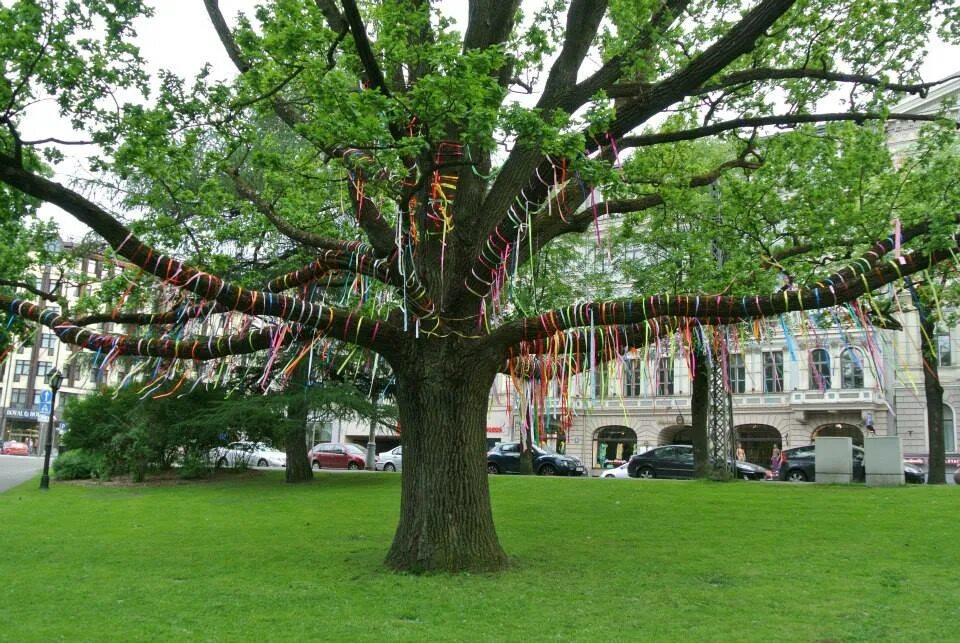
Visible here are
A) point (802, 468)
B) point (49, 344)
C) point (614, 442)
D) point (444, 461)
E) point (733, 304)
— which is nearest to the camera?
point (733, 304)

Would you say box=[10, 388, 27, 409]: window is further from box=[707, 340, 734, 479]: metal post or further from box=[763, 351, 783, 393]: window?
box=[707, 340, 734, 479]: metal post

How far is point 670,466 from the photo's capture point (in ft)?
87.2

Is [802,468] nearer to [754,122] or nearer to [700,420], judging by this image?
[700,420]

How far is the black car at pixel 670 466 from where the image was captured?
86.5 ft

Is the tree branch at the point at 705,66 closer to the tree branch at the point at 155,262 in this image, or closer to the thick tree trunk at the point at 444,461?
the thick tree trunk at the point at 444,461

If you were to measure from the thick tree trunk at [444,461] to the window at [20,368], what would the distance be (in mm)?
66758

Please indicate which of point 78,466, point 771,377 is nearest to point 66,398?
point 78,466

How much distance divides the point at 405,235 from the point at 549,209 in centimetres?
181

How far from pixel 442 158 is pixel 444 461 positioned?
11.3 ft

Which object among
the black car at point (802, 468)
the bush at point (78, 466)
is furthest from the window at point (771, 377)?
the bush at point (78, 466)

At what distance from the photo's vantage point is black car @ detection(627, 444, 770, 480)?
26.4m

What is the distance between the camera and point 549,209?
30.8 ft

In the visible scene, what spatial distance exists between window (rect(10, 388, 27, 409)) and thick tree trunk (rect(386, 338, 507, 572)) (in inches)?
2627

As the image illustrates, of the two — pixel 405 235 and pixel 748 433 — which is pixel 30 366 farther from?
pixel 405 235
